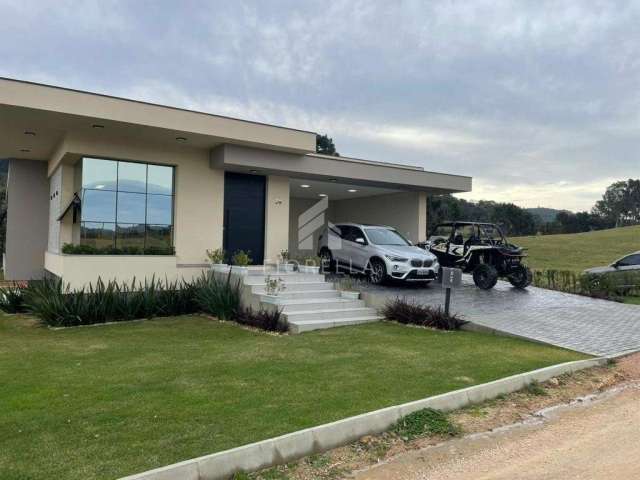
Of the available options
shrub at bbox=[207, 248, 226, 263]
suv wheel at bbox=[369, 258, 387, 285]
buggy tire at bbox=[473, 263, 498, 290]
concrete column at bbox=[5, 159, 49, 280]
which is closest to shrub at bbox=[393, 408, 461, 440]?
suv wheel at bbox=[369, 258, 387, 285]

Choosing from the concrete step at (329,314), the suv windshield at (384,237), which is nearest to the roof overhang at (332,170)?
the suv windshield at (384,237)

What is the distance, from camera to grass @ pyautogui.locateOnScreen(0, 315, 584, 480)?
3.74 metres

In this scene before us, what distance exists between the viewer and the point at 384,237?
1395 centimetres

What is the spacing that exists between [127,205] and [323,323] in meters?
6.12

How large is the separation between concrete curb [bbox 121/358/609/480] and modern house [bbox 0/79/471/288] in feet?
28.8

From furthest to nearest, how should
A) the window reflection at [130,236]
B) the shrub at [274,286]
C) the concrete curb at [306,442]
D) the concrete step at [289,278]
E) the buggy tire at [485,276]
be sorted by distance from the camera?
the buggy tire at [485,276]
the window reflection at [130,236]
the concrete step at [289,278]
the shrub at [274,286]
the concrete curb at [306,442]

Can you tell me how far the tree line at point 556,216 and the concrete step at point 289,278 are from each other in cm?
3031

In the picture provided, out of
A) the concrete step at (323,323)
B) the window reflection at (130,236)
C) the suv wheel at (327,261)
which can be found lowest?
the concrete step at (323,323)

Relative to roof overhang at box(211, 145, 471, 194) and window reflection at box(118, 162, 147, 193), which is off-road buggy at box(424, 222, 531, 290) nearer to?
roof overhang at box(211, 145, 471, 194)

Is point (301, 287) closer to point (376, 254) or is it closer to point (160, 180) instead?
point (376, 254)

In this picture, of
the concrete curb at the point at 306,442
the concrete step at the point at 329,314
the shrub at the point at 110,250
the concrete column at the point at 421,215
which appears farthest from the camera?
the concrete column at the point at 421,215

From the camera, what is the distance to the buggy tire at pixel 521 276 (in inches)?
561

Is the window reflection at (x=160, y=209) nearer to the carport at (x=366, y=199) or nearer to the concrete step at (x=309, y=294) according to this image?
the concrete step at (x=309, y=294)

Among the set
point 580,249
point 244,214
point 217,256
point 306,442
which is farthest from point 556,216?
point 306,442
